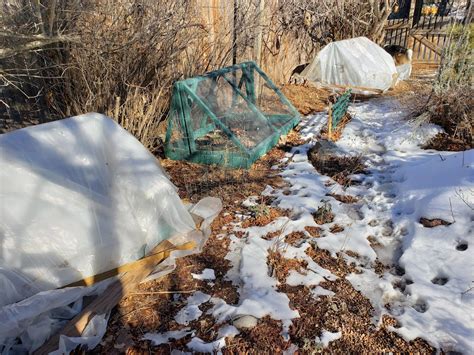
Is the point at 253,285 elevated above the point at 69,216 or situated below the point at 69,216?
below

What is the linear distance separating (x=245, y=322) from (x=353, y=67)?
8242mm

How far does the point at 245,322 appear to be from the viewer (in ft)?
8.54

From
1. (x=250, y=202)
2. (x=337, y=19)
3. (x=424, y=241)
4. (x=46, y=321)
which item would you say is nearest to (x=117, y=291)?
(x=46, y=321)

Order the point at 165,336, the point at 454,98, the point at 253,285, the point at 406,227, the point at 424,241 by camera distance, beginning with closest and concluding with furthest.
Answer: the point at 165,336 < the point at 253,285 < the point at 424,241 < the point at 406,227 < the point at 454,98

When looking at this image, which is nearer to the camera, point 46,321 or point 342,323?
point 46,321

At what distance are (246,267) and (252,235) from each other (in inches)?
20.7

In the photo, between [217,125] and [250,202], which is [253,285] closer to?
[250,202]

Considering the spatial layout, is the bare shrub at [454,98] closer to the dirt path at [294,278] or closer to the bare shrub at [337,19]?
the dirt path at [294,278]

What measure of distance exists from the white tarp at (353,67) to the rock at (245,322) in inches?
316

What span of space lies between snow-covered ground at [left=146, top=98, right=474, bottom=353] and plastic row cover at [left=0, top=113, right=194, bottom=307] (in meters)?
0.74

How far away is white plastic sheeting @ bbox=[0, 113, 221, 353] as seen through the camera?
240 centimetres

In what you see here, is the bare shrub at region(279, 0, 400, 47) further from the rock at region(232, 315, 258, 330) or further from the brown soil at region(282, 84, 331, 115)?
the rock at region(232, 315, 258, 330)

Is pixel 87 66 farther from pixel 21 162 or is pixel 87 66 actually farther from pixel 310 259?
pixel 310 259

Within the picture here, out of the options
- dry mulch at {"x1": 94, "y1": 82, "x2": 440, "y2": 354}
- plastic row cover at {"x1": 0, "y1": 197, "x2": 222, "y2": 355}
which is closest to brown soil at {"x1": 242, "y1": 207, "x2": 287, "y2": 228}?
dry mulch at {"x1": 94, "y1": 82, "x2": 440, "y2": 354}
